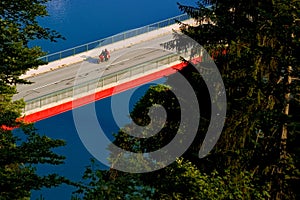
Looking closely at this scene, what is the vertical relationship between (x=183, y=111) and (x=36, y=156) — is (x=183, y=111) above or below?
above

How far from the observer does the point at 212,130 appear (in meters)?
14.4

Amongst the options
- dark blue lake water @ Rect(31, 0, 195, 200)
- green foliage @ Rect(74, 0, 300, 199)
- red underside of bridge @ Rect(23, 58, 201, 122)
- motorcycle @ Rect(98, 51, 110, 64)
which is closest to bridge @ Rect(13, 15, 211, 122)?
red underside of bridge @ Rect(23, 58, 201, 122)

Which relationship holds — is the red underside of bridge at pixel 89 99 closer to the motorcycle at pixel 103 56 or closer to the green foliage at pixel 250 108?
the motorcycle at pixel 103 56

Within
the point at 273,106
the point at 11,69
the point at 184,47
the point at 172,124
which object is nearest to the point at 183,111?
the point at 172,124

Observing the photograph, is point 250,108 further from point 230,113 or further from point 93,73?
point 93,73

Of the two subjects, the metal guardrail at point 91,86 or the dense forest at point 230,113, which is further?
the metal guardrail at point 91,86

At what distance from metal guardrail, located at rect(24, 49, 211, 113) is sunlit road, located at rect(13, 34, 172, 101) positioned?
6.25ft

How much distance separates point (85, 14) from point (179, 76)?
187ft

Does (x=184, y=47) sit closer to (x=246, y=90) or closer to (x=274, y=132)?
(x=246, y=90)

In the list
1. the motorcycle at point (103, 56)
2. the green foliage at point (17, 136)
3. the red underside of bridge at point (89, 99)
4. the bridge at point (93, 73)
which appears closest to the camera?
the green foliage at point (17, 136)

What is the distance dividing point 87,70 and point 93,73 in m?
1.34

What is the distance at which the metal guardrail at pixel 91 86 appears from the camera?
114 ft

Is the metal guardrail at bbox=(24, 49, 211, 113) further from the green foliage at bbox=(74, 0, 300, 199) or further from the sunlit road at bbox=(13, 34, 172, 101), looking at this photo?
the green foliage at bbox=(74, 0, 300, 199)

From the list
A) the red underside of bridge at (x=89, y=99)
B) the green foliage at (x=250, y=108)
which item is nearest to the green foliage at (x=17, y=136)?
the green foliage at (x=250, y=108)
